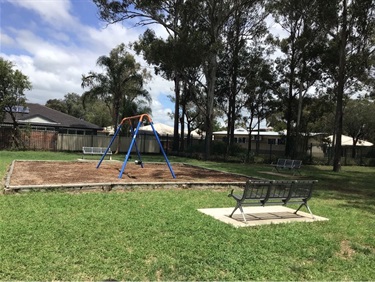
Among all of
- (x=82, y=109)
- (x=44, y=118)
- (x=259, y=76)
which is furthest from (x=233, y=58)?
(x=82, y=109)

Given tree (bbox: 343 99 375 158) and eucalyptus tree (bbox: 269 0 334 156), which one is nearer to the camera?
eucalyptus tree (bbox: 269 0 334 156)

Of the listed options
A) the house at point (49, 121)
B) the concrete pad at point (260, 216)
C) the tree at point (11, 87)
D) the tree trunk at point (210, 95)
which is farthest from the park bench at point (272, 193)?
the house at point (49, 121)

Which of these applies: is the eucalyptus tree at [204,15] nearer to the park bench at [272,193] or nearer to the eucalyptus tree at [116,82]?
the eucalyptus tree at [116,82]

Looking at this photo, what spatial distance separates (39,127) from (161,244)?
33.4m

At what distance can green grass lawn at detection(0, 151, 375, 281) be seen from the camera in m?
4.29

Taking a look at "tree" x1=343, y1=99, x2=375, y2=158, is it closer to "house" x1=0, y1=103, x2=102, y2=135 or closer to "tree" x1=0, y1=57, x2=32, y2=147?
"house" x1=0, y1=103, x2=102, y2=135

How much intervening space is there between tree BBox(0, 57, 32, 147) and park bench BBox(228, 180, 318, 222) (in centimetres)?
2415

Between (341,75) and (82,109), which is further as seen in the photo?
(82,109)

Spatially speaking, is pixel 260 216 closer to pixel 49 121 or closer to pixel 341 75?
pixel 341 75

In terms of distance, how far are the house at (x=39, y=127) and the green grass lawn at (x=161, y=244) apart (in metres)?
21.9

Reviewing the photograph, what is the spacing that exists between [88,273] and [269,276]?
2.12 m

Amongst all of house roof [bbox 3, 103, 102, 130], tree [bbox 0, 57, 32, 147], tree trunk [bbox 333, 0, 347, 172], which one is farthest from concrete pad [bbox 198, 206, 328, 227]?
house roof [bbox 3, 103, 102, 130]

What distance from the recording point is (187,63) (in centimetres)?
2491

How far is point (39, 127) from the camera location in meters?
35.3
